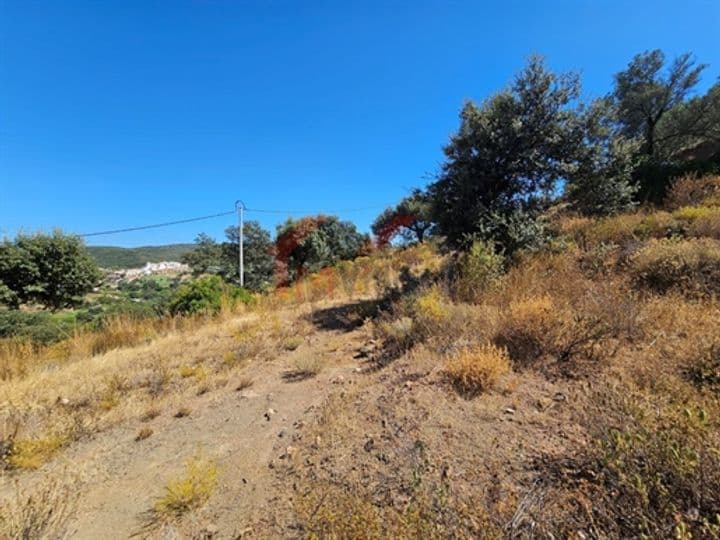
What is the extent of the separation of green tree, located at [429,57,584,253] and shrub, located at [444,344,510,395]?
387 cm

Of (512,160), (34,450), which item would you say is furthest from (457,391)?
(512,160)

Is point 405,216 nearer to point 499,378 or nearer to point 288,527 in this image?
point 499,378

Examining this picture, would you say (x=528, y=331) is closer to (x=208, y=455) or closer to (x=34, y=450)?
(x=208, y=455)

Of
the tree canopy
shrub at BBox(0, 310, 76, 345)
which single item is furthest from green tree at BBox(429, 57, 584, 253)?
the tree canopy

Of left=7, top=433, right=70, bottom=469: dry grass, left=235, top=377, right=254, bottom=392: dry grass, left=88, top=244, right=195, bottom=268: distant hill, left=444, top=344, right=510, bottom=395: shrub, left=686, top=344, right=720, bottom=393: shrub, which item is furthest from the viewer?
left=88, top=244, right=195, bottom=268: distant hill

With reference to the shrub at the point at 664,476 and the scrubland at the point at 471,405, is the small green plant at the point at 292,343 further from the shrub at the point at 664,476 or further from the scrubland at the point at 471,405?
the shrub at the point at 664,476

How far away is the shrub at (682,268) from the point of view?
430 centimetres

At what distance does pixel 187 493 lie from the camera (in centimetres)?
216

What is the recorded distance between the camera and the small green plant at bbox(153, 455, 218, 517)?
2143 mm

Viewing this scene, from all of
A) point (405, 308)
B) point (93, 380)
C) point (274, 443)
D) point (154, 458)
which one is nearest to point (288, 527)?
point (274, 443)

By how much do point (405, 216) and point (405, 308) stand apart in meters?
19.2

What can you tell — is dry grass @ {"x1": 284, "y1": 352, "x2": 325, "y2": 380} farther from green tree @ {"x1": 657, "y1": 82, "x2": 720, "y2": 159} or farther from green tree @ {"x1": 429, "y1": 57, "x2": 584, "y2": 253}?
green tree @ {"x1": 657, "y1": 82, "x2": 720, "y2": 159}

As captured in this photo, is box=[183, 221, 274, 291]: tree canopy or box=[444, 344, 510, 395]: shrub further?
box=[183, 221, 274, 291]: tree canopy

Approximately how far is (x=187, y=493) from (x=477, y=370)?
2.48 m
